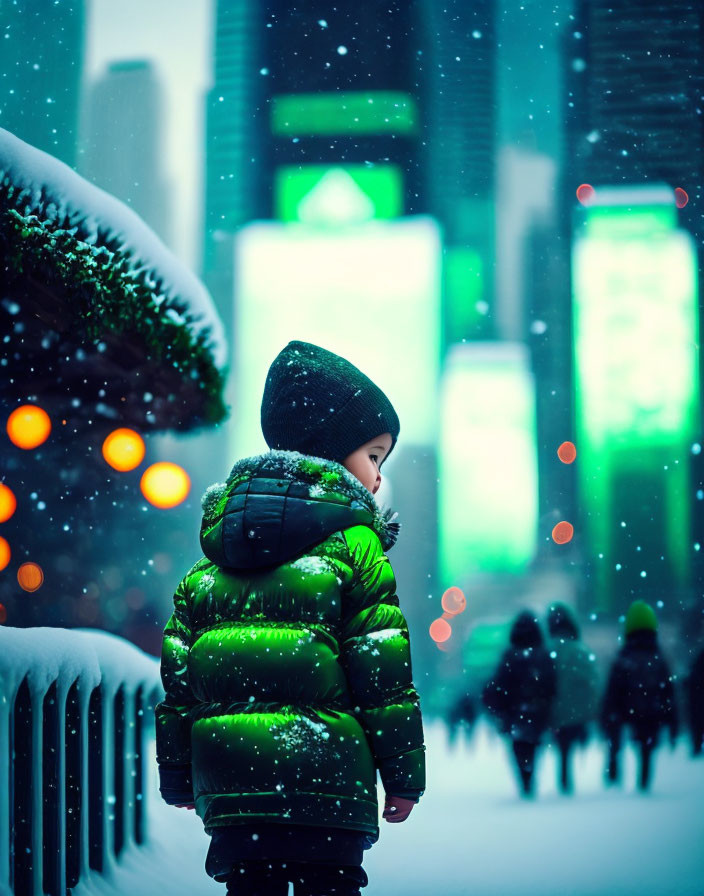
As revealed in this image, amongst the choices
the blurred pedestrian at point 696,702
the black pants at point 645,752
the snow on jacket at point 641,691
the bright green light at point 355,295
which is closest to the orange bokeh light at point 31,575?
the snow on jacket at point 641,691

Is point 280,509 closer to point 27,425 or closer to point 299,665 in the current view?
point 299,665

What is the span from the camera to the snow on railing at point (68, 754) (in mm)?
3010

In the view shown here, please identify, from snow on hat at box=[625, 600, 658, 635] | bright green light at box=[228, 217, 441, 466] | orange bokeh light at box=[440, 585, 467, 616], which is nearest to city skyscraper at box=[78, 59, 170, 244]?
snow on hat at box=[625, 600, 658, 635]

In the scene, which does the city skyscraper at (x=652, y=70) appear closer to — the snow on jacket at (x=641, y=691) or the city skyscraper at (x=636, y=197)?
the city skyscraper at (x=636, y=197)

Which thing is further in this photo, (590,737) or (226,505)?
(590,737)

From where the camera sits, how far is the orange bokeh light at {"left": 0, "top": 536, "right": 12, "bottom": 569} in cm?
697

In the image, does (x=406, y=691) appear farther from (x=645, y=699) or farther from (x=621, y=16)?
(x=621, y=16)

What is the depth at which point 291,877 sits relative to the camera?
2.08 meters

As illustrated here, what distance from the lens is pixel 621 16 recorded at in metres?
6.04

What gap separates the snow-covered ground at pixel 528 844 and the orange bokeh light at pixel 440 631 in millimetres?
20975

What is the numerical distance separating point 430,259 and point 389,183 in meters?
9.84

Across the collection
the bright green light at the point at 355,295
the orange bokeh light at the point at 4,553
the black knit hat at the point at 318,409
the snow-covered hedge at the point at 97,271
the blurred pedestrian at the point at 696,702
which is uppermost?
the bright green light at the point at 355,295

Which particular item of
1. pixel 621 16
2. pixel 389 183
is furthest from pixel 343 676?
pixel 389 183

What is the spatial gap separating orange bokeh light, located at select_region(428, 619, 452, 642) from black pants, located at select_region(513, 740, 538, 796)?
20.9 metres
